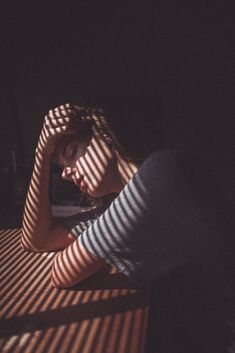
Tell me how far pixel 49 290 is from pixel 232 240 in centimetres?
54

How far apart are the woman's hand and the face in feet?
0.23

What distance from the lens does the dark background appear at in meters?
1.77

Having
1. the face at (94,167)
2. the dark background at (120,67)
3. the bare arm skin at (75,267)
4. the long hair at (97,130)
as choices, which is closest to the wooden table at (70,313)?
the bare arm skin at (75,267)

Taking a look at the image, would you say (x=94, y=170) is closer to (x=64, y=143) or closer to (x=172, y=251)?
(x=64, y=143)

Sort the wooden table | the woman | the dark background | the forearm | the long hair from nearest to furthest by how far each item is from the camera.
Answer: the wooden table → the woman → the long hair → the forearm → the dark background

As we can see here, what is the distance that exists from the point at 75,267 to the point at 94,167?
379 mm

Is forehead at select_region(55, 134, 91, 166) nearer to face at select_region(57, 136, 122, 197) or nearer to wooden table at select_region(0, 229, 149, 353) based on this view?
face at select_region(57, 136, 122, 197)

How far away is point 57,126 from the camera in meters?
1.20

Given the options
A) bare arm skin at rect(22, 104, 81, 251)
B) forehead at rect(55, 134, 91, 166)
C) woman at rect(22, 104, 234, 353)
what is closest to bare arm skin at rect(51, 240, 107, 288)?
woman at rect(22, 104, 234, 353)

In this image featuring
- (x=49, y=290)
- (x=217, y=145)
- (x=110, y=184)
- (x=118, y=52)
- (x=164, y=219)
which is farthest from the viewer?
(x=217, y=145)

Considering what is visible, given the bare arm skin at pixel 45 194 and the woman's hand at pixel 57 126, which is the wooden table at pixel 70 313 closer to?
the bare arm skin at pixel 45 194

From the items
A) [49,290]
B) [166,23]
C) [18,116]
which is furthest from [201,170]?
[18,116]

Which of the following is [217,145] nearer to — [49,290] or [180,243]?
[180,243]

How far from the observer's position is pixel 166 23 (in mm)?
1854
